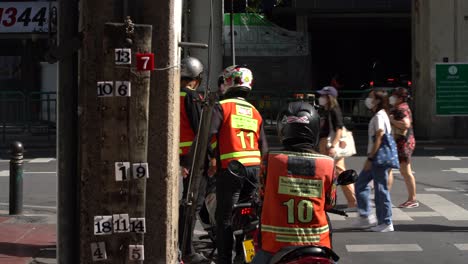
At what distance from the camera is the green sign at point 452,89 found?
22.0 metres

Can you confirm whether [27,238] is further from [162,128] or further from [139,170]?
[139,170]

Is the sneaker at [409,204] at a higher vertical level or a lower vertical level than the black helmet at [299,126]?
lower

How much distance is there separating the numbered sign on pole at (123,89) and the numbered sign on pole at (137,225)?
2.48 feet

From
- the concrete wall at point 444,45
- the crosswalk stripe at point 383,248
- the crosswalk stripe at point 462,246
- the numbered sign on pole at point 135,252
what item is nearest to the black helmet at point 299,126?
the numbered sign on pole at point 135,252

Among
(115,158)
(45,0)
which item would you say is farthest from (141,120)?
(45,0)

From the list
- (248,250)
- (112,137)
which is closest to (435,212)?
(248,250)

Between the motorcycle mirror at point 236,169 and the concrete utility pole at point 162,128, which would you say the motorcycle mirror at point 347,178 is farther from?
the concrete utility pole at point 162,128

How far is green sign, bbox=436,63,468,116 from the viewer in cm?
2200

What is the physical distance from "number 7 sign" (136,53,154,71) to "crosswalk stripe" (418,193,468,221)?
23.3ft

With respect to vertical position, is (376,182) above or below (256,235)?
below

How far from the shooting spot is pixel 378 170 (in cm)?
1071

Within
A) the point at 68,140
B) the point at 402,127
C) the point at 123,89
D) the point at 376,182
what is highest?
the point at 123,89

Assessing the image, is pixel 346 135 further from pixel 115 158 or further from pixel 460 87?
pixel 460 87

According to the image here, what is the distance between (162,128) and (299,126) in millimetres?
842
